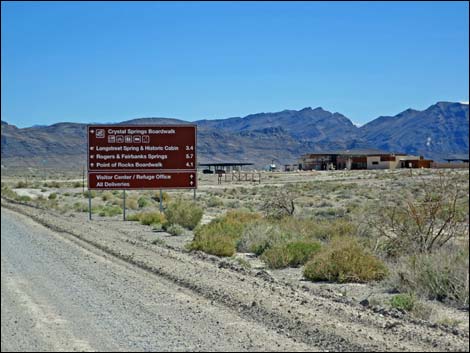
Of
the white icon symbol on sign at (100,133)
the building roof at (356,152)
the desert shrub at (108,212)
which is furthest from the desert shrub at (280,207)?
the desert shrub at (108,212)

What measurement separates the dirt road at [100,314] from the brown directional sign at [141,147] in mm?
15066

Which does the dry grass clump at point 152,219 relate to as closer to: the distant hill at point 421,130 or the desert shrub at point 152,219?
the desert shrub at point 152,219

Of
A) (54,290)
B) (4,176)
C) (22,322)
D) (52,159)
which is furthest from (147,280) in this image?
(52,159)

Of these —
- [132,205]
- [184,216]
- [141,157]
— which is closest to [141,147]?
[141,157]

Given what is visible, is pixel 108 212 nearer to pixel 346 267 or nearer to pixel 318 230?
pixel 318 230

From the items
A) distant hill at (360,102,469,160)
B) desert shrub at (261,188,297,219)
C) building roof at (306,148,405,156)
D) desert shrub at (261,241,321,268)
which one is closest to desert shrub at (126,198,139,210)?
building roof at (306,148,405,156)

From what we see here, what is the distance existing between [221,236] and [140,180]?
8.85m

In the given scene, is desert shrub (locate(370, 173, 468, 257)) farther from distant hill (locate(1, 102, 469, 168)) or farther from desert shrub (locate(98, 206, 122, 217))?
desert shrub (locate(98, 206, 122, 217))

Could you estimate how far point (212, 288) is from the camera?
12.4m

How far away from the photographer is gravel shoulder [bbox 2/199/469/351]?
28.4 ft

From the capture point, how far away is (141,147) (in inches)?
1088

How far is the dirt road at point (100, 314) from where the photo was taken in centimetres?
747

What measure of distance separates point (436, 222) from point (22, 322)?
9.84 metres

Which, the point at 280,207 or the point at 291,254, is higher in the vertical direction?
the point at 280,207
